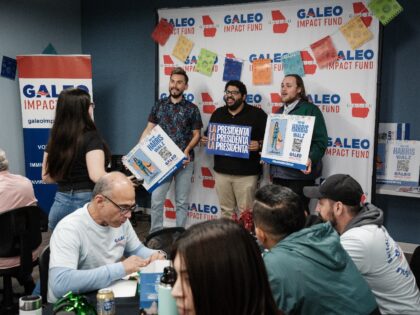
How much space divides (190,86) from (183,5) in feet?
3.34

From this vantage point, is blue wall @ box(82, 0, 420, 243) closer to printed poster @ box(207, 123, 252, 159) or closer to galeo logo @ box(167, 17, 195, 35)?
galeo logo @ box(167, 17, 195, 35)

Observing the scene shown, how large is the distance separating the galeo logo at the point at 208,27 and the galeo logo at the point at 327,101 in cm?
122

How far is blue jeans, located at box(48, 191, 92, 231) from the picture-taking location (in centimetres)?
281

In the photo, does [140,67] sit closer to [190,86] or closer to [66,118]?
[190,86]

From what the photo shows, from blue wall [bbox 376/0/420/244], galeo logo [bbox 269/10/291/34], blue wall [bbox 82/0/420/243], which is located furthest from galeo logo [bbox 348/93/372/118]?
blue wall [bbox 82/0/420/243]

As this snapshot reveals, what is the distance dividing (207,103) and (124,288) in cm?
321

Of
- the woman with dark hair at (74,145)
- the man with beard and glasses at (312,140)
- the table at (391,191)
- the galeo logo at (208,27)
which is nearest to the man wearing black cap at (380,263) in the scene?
the woman with dark hair at (74,145)

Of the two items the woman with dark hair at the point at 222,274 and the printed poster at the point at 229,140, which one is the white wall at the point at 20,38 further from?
the woman with dark hair at the point at 222,274

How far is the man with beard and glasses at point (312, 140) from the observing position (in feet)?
12.7

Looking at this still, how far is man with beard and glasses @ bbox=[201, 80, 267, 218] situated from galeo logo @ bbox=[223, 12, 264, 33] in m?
0.64

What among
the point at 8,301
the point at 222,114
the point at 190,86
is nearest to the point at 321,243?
the point at 8,301

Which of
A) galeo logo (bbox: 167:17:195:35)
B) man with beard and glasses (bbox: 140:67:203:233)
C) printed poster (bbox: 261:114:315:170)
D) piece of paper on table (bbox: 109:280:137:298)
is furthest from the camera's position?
galeo logo (bbox: 167:17:195:35)

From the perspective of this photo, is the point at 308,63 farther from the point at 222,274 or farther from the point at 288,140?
the point at 222,274

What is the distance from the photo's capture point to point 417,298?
1987mm
